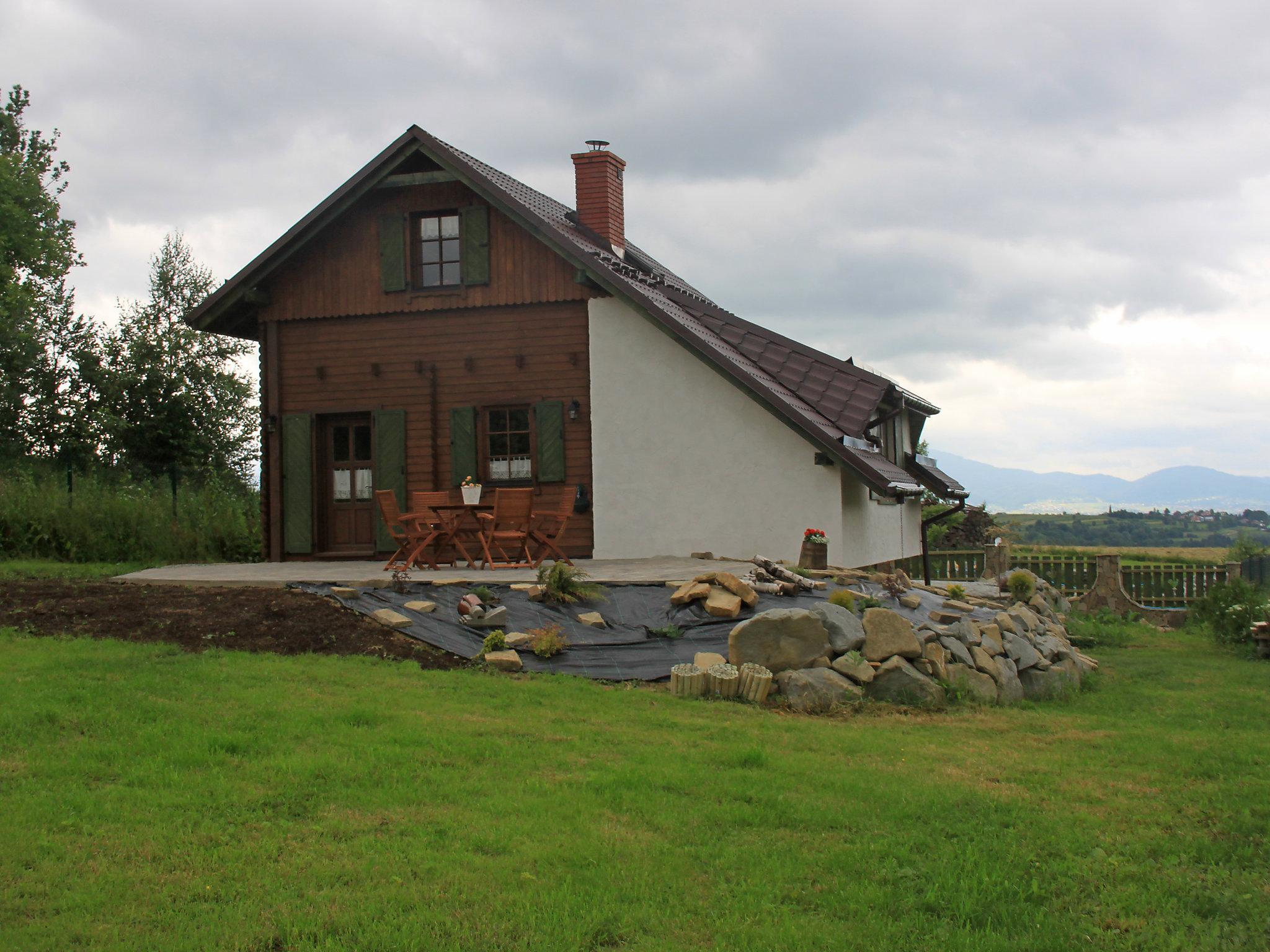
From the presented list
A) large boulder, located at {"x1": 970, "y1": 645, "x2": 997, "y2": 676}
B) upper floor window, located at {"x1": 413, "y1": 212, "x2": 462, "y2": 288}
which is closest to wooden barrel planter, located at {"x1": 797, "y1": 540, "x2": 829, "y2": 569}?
large boulder, located at {"x1": 970, "y1": 645, "x2": 997, "y2": 676}

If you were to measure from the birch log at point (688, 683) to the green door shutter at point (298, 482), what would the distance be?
27.5 ft

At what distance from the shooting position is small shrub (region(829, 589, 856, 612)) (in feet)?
32.0

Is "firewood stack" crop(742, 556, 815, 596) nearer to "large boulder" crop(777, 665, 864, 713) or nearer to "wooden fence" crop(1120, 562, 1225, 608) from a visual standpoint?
"large boulder" crop(777, 665, 864, 713)

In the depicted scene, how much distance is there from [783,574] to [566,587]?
2.08 metres

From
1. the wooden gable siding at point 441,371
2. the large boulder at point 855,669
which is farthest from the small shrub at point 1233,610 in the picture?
the wooden gable siding at point 441,371

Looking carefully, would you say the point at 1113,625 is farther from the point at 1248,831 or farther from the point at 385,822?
the point at 385,822

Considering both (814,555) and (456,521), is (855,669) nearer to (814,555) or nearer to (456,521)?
(814,555)

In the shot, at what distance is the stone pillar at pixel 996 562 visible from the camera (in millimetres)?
21250

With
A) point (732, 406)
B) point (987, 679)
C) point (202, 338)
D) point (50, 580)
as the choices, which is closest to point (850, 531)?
point (732, 406)

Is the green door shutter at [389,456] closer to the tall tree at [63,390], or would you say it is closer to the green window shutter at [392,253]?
the green window shutter at [392,253]

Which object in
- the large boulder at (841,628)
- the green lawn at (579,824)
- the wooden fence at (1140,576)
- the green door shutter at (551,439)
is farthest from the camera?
the wooden fence at (1140,576)

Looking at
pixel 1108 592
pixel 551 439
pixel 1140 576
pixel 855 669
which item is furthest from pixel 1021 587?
pixel 1140 576

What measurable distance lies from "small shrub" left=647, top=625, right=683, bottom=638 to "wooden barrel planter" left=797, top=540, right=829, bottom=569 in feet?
10.7

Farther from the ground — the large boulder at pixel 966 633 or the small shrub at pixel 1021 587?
the small shrub at pixel 1021 587
